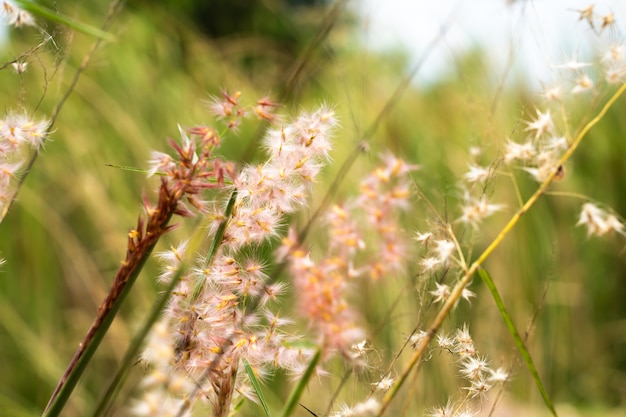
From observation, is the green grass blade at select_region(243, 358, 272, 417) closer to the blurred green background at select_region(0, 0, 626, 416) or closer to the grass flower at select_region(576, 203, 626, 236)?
the grass flower at select_region(576, 203, 626, 236)

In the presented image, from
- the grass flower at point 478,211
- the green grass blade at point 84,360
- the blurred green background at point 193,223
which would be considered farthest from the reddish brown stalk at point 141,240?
the blurred green background at point 193,223

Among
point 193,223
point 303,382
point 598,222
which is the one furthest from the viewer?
point 193,223

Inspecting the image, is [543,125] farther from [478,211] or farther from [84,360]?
[84,360]

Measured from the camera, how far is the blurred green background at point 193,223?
5.87ft

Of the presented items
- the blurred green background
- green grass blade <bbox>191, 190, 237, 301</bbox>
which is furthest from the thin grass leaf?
the blurred green background

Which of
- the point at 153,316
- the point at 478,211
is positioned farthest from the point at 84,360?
the point at 478,211

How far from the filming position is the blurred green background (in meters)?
1.79

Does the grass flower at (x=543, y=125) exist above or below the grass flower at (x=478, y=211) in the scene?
above

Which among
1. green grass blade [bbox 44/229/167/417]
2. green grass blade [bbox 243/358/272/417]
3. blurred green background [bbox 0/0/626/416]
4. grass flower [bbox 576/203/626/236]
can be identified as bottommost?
green grass blade [bbox 44/229/167/417]

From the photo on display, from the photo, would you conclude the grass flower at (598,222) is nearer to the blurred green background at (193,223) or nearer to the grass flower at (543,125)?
the grass flower at (543,125)

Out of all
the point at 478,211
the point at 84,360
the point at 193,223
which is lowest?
the point at 84,360

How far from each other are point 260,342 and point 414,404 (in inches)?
49.7

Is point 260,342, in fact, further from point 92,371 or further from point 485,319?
point 485,319

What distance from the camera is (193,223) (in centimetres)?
157
